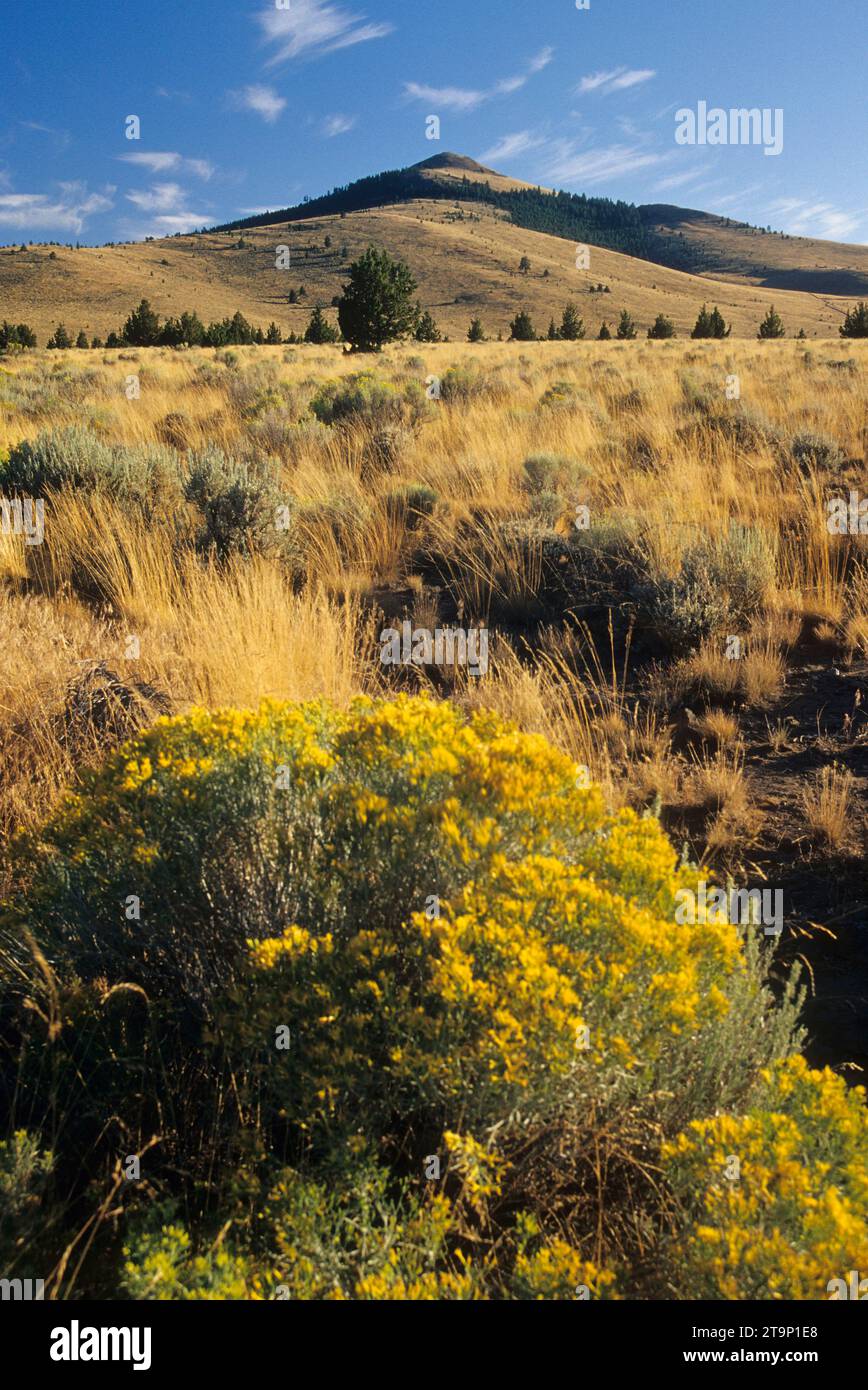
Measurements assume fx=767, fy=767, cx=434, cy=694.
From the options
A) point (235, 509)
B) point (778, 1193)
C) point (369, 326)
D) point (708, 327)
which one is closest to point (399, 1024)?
point (778, 1193)

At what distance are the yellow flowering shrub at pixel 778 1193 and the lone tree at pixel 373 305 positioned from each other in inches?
1108

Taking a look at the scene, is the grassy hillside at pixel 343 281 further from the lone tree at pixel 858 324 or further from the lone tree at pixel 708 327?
the lone tree at pixel 858 324

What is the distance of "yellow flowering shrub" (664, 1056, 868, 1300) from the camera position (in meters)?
1.24

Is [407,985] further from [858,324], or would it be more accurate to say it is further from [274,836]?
[858,324]

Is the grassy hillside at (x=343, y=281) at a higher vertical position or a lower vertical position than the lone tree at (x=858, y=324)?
higher

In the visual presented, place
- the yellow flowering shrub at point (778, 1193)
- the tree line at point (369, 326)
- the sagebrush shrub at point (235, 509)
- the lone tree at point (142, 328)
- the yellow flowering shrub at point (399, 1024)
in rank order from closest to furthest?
the yellow flowering shrub at point (778, 1193), the yellow flowering shrub at point (399, 1024), the sagebrush shrub at point (235, 509), the tree line at point (369, 326), the lone tree at point (142, 328)

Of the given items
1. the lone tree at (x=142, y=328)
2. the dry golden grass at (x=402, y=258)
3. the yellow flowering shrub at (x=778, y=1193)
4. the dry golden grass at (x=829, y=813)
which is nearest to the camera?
the yellow flowering shrub at (x=778, y=1193)

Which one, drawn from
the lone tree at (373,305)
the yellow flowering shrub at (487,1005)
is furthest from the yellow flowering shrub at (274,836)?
the lone tree at (373,305)

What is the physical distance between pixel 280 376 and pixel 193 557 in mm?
11604

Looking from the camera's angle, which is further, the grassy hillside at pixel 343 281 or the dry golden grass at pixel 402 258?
the dry golden grass at pixel 402 258

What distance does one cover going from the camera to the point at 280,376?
15539 mm

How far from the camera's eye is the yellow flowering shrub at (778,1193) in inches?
48.7

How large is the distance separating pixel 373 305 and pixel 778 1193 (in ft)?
94.3

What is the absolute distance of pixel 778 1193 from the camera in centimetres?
134
